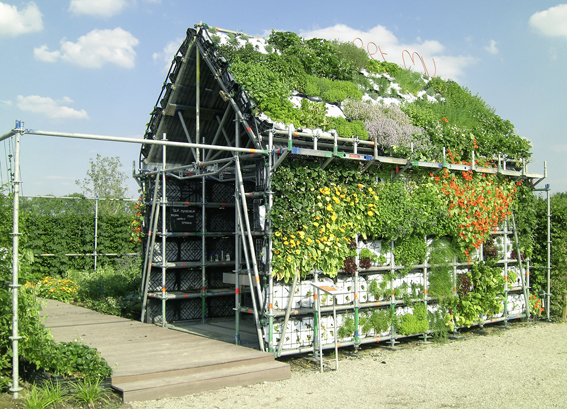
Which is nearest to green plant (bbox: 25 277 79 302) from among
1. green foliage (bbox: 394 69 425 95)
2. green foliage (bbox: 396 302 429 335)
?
green foliage (bbox: 396 302 429 335)

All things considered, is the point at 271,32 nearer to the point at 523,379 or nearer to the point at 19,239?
the point at 19,239

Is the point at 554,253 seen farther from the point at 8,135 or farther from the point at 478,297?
the point at 8,135

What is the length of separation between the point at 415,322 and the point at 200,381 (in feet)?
15.2

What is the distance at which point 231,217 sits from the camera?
11914 millimetres

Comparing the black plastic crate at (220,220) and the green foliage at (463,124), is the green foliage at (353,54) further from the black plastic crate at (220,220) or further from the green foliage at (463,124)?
the black plastic crate at (220,220)

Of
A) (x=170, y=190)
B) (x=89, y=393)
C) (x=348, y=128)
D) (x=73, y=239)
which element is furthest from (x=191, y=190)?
(x=73, y=239)

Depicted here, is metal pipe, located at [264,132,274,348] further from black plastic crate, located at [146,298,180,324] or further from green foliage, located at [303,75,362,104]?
black plastic crate, located at [146,298,180,324]

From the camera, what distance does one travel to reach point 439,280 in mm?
10359

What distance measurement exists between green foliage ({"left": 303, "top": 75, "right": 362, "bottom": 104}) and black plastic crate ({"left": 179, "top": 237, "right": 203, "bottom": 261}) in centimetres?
406

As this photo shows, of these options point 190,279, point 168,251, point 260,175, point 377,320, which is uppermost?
point 260,175

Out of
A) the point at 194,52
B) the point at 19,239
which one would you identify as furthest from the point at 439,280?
the point at 19,239

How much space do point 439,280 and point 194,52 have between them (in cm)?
633

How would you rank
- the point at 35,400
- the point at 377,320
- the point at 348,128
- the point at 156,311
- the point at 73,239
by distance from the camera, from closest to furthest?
the point at 35,400 → the point at 348,128 → the point at 377,320 → the point at 156,311 → the point at 73,239

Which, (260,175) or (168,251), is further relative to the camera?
(168,251)
